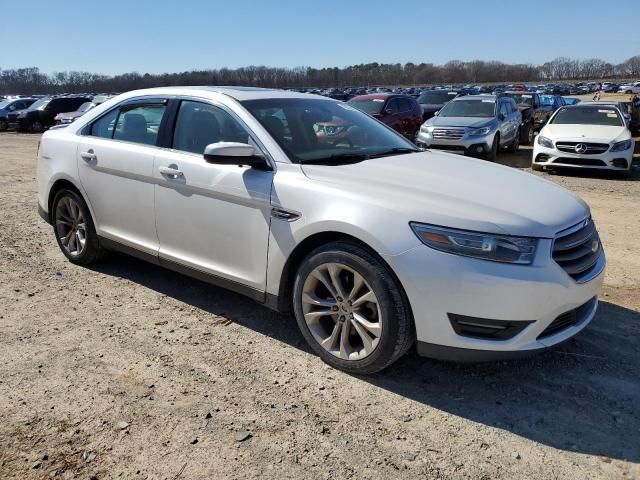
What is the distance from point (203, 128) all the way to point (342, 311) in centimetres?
177

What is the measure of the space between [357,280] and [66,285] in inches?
117

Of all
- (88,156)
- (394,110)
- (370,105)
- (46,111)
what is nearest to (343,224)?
(88,156)

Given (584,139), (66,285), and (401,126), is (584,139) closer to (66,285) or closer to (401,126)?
(401,126)

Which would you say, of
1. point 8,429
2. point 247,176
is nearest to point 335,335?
point 247,176

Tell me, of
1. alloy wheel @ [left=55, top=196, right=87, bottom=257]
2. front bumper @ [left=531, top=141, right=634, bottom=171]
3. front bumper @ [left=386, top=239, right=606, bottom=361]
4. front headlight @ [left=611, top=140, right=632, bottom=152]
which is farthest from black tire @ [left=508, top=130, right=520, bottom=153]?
front bumper @ [left=386, top=239, right=606, bottom=361]

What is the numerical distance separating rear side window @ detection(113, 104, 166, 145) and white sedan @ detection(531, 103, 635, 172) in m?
9.20

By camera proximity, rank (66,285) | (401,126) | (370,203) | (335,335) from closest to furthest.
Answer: (370,203), (335,335), (66,285), (401,126)

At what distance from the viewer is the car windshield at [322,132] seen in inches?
147

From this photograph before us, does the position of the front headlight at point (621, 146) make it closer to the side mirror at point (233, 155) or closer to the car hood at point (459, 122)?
the car hood at point (459, 122)

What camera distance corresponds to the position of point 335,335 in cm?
336

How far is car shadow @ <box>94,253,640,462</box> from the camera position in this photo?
9.18ft

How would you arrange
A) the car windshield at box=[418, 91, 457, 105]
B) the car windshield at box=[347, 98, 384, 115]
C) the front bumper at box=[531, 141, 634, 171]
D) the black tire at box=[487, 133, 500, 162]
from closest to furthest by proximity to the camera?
the front bumper at box=[531, 141, 634, 171]
the black tire at box=[487, 133, 500, 162]
the car windshield at box=[347, 98, 384, 115]
the car windshield at box=[418, 91, 457, 105]

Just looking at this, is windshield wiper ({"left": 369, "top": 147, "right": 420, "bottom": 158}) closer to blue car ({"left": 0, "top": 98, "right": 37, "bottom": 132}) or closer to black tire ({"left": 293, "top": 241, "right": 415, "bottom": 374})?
black tire ({"left": 293, "top": 241, "right": 415, "bottom": 374})

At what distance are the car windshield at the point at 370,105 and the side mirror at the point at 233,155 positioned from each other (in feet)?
38.1
